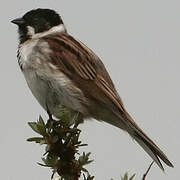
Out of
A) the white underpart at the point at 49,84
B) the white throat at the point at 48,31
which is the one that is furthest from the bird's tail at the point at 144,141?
the white throat at the point at 48,31

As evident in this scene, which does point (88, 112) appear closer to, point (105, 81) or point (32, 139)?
point (105, 81)

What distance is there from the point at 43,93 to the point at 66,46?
0.72 meters

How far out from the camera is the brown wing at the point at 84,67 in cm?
484

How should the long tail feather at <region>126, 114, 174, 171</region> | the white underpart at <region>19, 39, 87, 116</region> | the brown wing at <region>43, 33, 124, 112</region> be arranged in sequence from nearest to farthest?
1. the long tail feather at <region>126, 114, 174, 171</region>
2. the white underpart at <region>19, 39, 87, 116</region>
3. the brown wing at <region>43, 33, 124, 112</region>

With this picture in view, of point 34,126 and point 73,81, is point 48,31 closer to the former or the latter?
point 73,81

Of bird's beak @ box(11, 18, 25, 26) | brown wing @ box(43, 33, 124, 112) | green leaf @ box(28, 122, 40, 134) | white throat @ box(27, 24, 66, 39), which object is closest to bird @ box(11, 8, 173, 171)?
brown wing @ box(43, 33, 124, 112)

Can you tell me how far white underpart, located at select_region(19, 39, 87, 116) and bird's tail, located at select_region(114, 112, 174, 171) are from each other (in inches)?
16.7

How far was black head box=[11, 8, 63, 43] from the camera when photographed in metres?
5.57

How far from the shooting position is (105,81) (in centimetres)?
501

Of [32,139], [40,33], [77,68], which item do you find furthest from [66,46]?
[32,139]

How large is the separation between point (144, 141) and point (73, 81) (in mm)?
869

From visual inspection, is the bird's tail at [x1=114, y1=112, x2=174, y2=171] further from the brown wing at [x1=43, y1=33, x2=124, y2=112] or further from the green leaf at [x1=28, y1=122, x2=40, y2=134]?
the green leaf at [x1=28, y1=122, x2=40, y2=134]

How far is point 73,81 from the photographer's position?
15.8 ft

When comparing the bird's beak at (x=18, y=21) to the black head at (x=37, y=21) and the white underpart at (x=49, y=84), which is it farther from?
the white underpart at (x=49, y=84)
